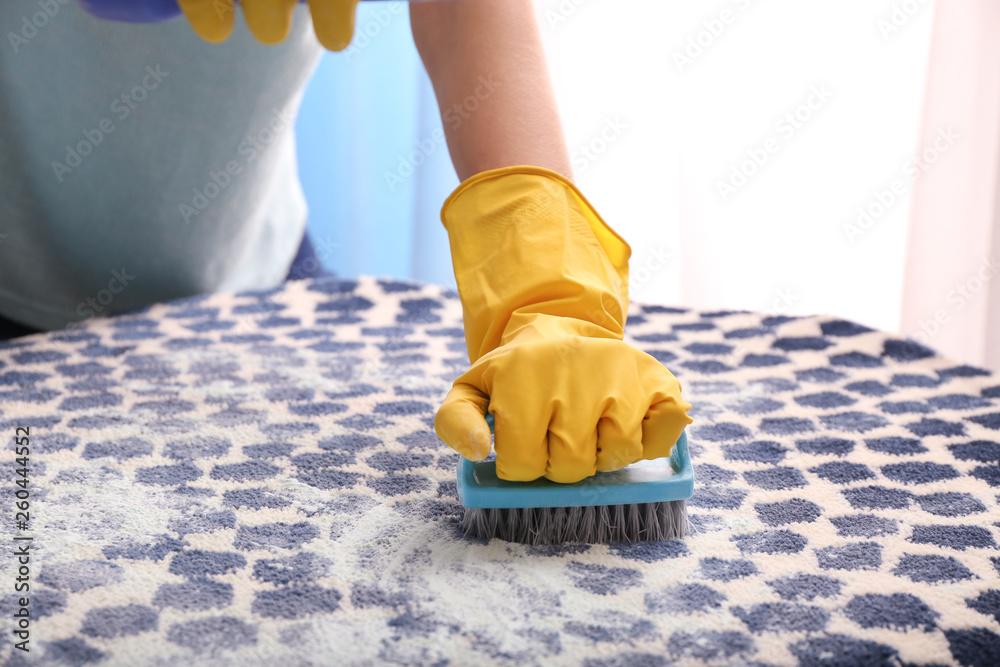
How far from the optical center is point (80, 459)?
68 cm

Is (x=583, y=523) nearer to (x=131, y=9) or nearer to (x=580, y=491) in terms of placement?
(x=580, y=491)

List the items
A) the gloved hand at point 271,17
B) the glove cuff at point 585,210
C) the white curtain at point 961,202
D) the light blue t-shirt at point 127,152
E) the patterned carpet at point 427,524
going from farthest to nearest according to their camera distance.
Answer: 1. the white curtain at point 961,202
2. the light blue t-shirt at point 127,152
3. the glove cuff at point 585,210
4. the gloved hand at point 271,17
5. the patterned carpet at point 427,524

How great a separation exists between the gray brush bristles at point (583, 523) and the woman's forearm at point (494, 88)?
304 mm

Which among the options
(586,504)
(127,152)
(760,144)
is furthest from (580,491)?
(760,144)

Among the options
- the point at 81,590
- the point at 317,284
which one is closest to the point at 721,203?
the point at 317,284

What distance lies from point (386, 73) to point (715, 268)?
29.2 inches

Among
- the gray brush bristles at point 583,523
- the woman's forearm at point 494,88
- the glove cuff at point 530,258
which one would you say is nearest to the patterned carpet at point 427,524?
the gray brush bristles at point 583,523

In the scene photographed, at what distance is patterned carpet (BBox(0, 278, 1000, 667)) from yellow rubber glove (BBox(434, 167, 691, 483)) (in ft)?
0.26

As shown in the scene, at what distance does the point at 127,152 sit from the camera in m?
1.10

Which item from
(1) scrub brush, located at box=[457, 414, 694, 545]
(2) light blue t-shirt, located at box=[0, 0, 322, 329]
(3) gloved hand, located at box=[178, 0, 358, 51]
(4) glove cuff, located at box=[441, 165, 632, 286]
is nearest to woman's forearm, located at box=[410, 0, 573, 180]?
(4) glove cuff, located at box=[441, 165, 632, 286]

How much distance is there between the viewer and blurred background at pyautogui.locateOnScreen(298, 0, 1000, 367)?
51.3 inches

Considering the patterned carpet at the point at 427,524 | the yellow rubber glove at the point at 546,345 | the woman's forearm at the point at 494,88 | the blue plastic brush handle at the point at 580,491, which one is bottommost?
the patterned carpet at the point at 427,524

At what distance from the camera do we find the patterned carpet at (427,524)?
0.47 meters

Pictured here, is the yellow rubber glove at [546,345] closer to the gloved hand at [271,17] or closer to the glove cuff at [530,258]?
the glove cuff at [530,258]
